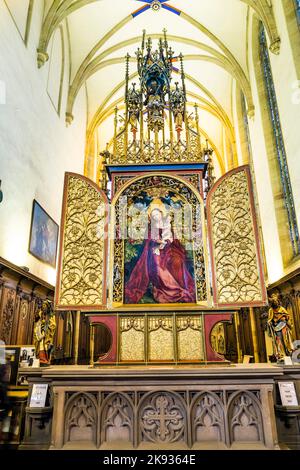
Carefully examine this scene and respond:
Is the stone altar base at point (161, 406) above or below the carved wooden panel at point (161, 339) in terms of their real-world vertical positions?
below

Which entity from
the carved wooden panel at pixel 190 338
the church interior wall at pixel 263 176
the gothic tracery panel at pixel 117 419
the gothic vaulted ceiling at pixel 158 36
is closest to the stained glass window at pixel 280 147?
the church interior wall at pixel 263 176

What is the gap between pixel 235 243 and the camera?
555 cm

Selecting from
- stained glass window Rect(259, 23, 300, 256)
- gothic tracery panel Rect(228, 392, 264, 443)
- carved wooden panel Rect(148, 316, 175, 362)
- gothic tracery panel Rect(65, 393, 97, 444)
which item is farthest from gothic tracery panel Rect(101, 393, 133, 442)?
stained glass window Rect(259, 23, 300, 256)

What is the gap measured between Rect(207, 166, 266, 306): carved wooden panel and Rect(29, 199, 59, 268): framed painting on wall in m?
5.62

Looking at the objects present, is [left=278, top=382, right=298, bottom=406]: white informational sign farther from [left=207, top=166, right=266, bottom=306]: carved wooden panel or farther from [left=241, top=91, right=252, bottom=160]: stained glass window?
[left=241, top=91, right=252, bottom=160]: stained glass window

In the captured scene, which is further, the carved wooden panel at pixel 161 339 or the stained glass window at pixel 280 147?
the stained glass window at pixel 280 147

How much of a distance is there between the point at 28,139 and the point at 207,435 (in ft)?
27.2

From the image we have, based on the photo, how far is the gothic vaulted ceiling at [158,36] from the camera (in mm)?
12969

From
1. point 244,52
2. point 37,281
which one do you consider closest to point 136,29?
point 244,52

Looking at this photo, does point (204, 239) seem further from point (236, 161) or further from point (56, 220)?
point (236, 161)

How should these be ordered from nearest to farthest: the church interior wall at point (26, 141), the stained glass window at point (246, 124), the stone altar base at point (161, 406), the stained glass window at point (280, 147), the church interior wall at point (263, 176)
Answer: the stone altar base at point (161, 406) < the church interior wall at point (26, 141) < the stained glass window at point (280, 147) < the church interior wall at point (263, 176) < the stained glass window at point (246, 124)

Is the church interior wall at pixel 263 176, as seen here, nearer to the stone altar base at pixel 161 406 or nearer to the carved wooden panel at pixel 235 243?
the carved wooden panel at pixel 235 243

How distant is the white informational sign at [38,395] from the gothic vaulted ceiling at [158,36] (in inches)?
429

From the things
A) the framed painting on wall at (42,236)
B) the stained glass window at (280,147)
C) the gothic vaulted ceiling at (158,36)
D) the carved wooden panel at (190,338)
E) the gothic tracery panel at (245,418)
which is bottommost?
the gothic tracery panel at (245,418)
